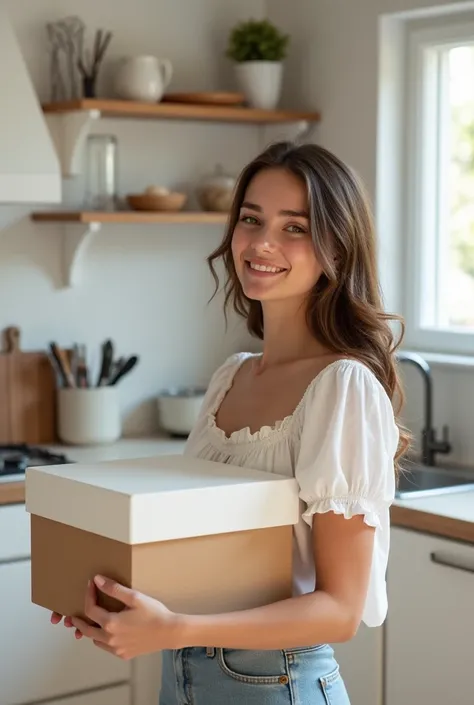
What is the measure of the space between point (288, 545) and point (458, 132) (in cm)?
200

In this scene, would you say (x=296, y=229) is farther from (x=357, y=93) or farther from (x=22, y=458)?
(x=357, y=93)

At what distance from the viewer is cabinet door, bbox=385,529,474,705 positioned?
2467mm

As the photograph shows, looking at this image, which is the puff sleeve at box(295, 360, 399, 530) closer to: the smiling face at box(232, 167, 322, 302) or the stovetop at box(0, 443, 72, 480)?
the smiling face at box(232, 167, 322, 302)

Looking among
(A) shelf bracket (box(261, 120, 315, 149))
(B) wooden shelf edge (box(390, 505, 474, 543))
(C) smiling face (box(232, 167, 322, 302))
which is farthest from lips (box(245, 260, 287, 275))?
(A) shelf bracket (box(261, 120, 315, 149))

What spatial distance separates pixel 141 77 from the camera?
3254 millimetres

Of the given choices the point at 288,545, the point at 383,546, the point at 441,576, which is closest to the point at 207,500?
the point at 288,545

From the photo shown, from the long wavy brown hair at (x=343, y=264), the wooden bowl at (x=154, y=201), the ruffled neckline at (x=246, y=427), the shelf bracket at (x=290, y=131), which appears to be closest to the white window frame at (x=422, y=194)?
the shelf bracket at (x=290, y=131)

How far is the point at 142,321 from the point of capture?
3559mm

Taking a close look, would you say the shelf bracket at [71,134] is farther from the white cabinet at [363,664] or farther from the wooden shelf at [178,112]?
the white cabinet at [363,664]

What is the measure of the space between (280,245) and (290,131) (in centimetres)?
203

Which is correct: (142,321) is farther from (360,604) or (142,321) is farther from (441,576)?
(360,604)

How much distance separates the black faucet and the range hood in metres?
0.99

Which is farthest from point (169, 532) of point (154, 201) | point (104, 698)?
point (154, 201)

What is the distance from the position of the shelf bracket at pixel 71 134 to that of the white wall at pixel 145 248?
106mm
